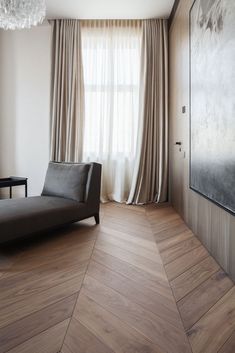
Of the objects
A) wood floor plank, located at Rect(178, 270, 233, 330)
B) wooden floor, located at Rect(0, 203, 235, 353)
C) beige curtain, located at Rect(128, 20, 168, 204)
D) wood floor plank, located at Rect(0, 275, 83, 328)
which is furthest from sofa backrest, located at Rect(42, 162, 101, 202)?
wood floor plank, located at Rect(178, 270, 233, 330)

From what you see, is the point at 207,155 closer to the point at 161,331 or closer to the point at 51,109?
the point at 161,331

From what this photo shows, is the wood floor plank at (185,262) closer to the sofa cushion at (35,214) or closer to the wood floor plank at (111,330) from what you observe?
the wood floor plank at (111,330)

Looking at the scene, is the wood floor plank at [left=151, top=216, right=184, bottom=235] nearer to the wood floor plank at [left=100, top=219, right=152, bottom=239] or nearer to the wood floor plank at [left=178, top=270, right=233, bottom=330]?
the wood floor plank at [left=100, top=219, right=152, bottom=239]

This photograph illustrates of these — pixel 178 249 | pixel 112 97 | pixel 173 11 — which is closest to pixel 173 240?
pixel 178 249

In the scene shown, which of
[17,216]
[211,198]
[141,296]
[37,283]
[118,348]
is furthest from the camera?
[17,216]

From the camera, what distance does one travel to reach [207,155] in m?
1.83

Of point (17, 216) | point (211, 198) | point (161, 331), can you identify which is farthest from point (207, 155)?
point (17, 216)

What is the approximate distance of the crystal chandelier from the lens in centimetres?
208

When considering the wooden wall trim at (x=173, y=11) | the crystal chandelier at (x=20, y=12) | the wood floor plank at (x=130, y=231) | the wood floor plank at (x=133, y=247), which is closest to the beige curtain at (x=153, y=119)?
the wooden wall trim at (x=173, y=11)

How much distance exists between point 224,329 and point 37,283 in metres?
1.02

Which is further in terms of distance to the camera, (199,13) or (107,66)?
(107,66)

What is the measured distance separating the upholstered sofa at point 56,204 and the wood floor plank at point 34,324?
32.1 inches

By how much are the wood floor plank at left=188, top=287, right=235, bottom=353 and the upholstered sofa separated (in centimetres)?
139

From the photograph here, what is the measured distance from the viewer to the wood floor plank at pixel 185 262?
157 cm
